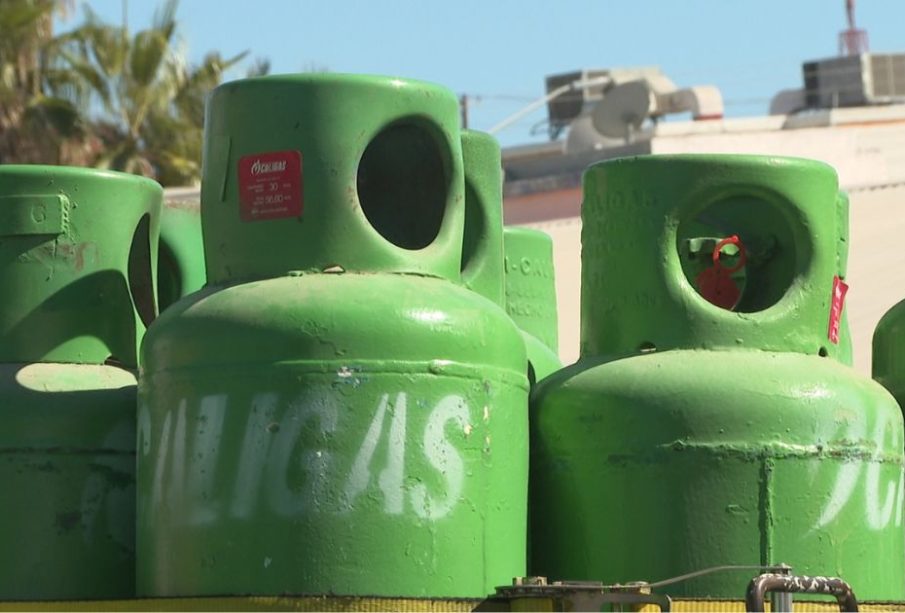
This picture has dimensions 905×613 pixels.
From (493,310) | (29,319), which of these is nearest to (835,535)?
(493,310)

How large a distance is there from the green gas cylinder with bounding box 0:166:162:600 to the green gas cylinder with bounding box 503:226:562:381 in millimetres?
1937

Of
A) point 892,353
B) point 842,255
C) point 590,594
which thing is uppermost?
point 842,255

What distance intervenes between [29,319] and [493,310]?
1.81m

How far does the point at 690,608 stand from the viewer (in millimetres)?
6262

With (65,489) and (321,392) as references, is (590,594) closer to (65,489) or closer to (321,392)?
(321,392)

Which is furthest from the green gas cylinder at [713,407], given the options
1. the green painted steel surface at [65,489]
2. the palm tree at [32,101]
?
the palm tree at [32,101]

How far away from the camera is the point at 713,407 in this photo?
6.84 metres

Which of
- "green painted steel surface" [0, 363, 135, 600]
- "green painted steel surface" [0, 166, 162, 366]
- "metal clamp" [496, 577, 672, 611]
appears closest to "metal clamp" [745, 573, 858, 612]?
"metal clamp" [496, 577, 672, 611]

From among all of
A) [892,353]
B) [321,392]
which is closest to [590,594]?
[321,392]

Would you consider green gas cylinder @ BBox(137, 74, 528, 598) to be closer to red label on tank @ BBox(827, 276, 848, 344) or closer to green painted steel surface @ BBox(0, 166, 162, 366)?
green painted steel surface @ BBox(0, 166, 162, 366)

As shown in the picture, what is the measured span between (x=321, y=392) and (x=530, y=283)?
3085mm

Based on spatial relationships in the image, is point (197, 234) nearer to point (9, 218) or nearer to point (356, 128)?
point (9, 218)

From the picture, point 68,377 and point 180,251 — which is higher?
point 180,251

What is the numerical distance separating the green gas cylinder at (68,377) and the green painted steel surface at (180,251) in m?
0.34
